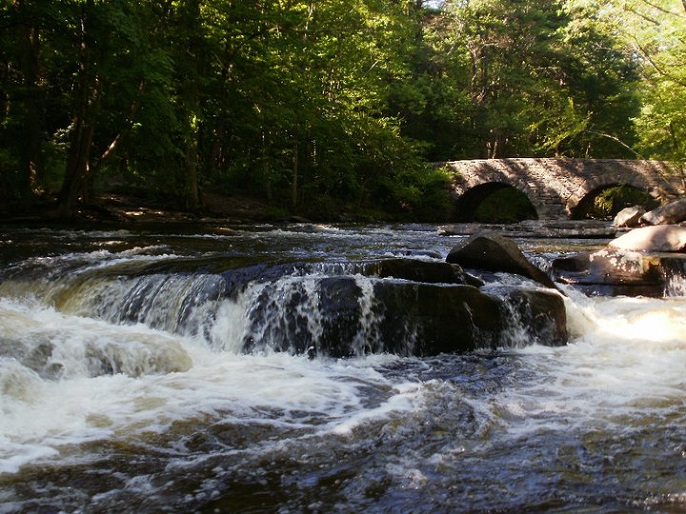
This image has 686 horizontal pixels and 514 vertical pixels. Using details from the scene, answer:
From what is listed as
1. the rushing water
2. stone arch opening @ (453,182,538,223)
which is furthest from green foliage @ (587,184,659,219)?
the rushing water

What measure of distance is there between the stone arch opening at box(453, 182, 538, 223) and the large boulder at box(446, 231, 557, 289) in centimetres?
1828

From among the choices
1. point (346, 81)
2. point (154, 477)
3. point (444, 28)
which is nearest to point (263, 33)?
point (346, 81)

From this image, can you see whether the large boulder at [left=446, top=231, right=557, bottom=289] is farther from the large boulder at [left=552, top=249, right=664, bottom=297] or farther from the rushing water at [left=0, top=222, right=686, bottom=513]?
the large boulder at [left=552, top=249, right=664, bottom=297]

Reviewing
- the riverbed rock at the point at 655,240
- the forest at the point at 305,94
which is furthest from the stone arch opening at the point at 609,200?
the riverbed rock at the point at 655,240

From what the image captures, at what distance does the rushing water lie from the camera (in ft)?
9.71

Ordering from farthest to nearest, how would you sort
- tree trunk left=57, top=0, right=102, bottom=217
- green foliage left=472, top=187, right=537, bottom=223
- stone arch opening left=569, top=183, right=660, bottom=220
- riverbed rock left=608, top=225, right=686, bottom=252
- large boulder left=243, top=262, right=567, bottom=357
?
green foliage left=472, top=187, right=537, bottom=223, stone arch opening left=569, top=183, right=660, bottom=220, tree trunk left=57, top=0, right=102, bottom=217, riverbed rock left=608, top=225, right=686, bottom=252, large boulder left=243, top=262, right=567, bottom=357

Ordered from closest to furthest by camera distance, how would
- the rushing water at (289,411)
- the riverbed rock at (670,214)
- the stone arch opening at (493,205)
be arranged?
the rushing water at (289,411) → the riverbed rock at (670,214) → the stone arch opening at (493,205)

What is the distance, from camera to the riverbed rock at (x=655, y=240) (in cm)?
1088

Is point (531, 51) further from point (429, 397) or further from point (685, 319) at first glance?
point (429, 397)

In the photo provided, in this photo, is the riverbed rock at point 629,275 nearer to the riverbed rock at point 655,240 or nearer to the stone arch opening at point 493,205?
the riverbed rock at point 655,240

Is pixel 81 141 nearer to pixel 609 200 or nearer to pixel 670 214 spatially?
pixel 670 214

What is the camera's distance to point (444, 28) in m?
31.0

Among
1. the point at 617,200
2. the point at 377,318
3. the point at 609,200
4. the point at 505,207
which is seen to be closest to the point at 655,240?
the point at 377,318

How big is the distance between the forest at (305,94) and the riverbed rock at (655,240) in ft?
26.7
